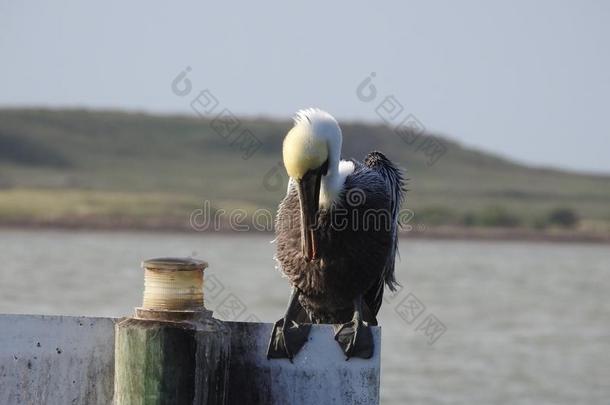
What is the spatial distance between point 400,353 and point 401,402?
389 centimetres

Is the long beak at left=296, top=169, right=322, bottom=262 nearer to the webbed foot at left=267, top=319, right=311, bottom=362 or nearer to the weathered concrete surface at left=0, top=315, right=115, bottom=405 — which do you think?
the webbed foot at left=267, top=319, right=311, bottom=362

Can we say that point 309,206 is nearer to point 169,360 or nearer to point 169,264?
point 169,264

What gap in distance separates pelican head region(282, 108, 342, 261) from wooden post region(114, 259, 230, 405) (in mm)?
821

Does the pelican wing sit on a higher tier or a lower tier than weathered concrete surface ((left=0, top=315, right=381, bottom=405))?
higher

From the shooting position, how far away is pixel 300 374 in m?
6.42

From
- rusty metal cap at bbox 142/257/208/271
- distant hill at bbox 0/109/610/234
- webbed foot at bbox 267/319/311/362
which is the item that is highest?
distant hill at bbox 0/109/610/234

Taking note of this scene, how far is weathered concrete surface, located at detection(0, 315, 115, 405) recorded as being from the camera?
631 cm

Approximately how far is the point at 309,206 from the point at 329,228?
395mm

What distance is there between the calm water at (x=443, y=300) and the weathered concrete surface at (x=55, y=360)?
11300 mm

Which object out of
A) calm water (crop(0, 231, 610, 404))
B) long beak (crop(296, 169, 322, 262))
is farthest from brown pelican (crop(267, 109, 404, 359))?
calm water (crop(0, 231, 610, 404))

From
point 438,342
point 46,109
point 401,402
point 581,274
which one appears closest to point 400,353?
point 438,342

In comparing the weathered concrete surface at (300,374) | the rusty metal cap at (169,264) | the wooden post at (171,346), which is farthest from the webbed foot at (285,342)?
the rusty metal cap at (169,264)

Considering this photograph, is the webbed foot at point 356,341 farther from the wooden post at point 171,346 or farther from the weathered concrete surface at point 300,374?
the wooden post at point 171,346

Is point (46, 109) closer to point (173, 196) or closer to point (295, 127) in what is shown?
point (173, 196)
